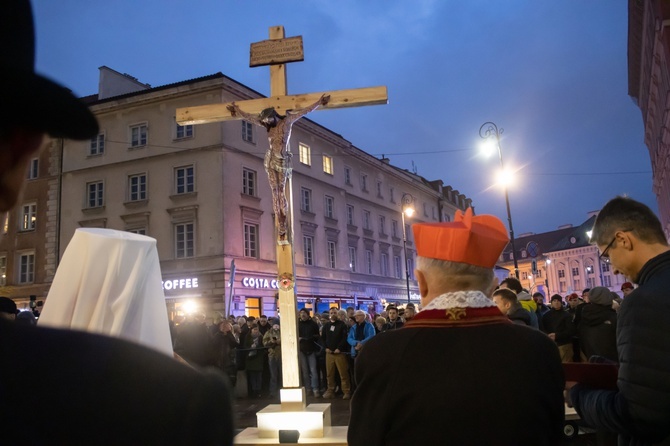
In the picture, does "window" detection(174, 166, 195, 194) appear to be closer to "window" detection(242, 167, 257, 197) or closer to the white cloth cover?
"window" detection(242, 167, 257, 197)

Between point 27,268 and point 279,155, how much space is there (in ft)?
94.8

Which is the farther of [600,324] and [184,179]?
[184,179]

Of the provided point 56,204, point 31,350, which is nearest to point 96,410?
point 31,350

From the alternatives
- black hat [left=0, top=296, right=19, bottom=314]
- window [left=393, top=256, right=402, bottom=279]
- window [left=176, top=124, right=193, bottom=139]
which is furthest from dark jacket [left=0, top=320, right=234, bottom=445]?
window [left=393, top=256, right=402, bottom=279]

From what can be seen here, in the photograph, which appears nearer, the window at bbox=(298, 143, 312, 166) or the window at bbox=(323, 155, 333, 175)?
the window at bbox=(298, 143, 312, 166)

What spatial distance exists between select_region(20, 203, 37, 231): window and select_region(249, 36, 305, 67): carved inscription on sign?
2866 cm

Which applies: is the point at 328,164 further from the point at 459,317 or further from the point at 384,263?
the point at 459,317

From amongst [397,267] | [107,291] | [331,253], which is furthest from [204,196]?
[107,291]

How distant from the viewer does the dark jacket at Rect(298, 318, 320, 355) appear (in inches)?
557

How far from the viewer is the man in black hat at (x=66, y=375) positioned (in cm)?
70

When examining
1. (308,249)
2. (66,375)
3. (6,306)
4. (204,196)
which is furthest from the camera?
(308,249)

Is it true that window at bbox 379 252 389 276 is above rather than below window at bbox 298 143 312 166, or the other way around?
below

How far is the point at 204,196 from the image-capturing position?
27531 millimetres

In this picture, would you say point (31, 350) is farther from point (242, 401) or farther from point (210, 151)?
point (210, 151)
